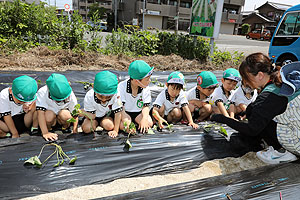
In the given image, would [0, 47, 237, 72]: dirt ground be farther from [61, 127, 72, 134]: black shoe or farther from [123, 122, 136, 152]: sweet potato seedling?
[123, 122, 136, 152]: sweet potato seedling

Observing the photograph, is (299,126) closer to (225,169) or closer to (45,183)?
(225,169)

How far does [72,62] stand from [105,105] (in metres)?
4.17

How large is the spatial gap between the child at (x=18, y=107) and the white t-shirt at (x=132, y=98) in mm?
1057

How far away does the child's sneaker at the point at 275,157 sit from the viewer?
6.80 ft

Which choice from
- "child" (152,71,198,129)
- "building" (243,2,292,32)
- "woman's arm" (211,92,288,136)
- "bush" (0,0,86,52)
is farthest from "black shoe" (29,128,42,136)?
"building" (243,2,292,32)

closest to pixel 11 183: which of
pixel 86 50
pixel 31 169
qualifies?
pixel 31 169

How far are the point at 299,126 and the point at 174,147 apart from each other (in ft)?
3.94

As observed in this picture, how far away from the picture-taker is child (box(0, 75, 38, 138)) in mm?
2254

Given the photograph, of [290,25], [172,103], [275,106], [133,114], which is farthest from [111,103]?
[290,25]

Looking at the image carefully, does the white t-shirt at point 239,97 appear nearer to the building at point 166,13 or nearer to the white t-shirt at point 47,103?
the white t-shirt at point 47,103

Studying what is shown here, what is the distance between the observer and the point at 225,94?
3326mm

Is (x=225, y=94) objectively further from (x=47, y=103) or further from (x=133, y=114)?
(x=47, y=103)

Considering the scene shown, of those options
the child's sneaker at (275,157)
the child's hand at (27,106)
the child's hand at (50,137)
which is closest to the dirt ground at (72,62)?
the child's hand at (27,106)

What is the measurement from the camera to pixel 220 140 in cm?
249
